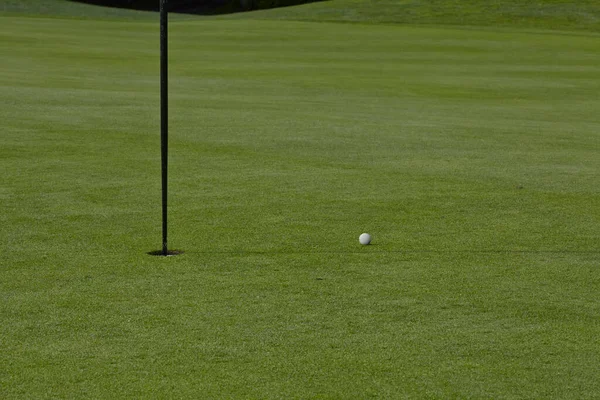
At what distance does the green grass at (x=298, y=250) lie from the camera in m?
5.19

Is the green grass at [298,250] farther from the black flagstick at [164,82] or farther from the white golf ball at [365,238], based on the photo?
the black flagstick at [164,82]

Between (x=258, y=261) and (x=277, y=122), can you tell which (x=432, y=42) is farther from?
(x=258, y=261)

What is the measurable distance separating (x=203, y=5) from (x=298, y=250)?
62616mm

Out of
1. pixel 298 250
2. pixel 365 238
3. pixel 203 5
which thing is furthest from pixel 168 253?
pixel 203 5

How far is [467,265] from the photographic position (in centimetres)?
736

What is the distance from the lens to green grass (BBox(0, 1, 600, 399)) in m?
5.19

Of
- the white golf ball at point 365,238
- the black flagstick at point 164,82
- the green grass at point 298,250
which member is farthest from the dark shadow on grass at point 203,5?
the black flagstick at point 164,82

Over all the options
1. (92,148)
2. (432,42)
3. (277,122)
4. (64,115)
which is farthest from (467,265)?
(432,42)

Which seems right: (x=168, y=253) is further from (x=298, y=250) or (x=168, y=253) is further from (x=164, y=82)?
(x=164, y=82)

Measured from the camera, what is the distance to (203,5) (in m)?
68.6

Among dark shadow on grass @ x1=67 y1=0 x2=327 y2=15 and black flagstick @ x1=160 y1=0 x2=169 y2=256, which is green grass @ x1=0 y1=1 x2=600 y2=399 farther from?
dark shadow on grass @ x1=67 y1=0 x2=327 y2=15

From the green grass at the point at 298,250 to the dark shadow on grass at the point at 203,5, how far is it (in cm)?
4569

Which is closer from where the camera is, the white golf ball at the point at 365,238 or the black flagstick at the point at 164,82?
the black flagstick at the point at 164,82

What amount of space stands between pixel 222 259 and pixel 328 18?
152 ft
